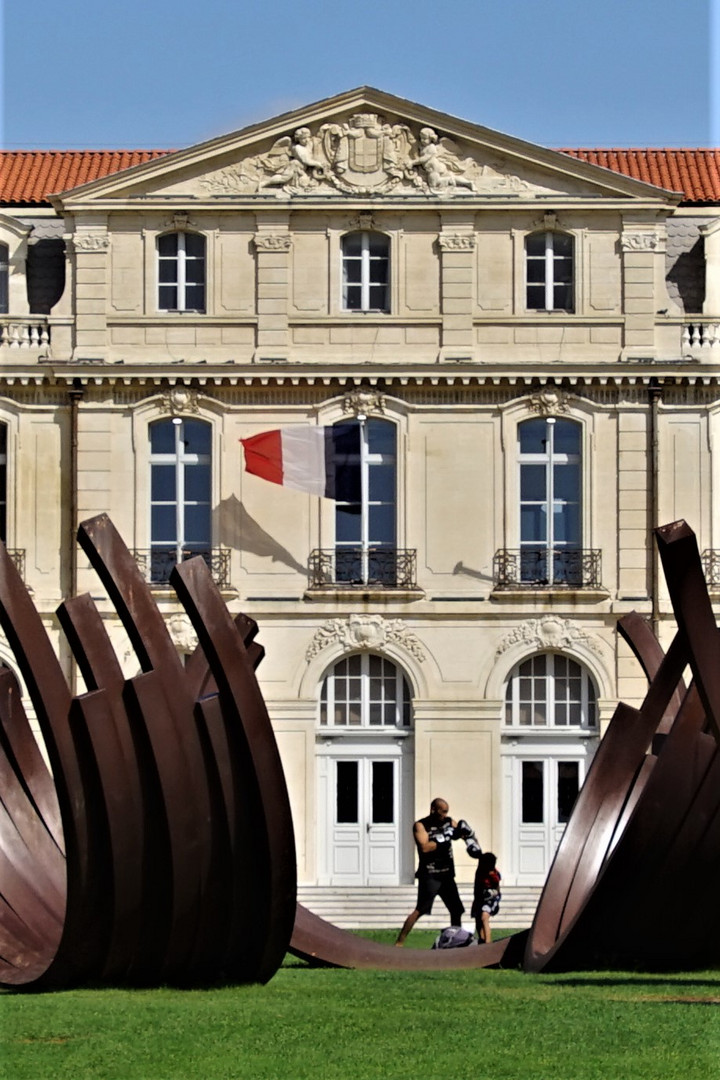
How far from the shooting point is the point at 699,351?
44.3m

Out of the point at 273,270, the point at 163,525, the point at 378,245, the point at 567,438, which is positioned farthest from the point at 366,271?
the point at 163,525

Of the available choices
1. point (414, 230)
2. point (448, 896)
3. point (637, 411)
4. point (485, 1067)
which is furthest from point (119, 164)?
point (485, 1067)

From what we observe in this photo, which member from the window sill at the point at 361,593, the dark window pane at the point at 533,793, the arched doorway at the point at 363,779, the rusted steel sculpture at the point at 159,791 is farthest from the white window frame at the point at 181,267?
the rusted steel sculpture at the point at 159,791

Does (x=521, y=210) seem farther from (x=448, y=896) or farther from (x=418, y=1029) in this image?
(x=418, y=1029)

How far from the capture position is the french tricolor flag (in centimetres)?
4384

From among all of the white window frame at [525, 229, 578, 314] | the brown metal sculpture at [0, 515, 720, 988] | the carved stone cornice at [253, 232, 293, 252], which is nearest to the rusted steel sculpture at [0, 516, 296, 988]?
the brown metal sculpture at [0, 515, 720, 988]

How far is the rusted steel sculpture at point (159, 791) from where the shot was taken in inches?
706

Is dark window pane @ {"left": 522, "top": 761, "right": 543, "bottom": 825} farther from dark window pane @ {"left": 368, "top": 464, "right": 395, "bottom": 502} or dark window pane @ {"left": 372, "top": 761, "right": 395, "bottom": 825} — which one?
dark window pane @ {"left": 368, "top": 464, "right": 395, "bottom": 502}

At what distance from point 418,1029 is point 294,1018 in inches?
35.7

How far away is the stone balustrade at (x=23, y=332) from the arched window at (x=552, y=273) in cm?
881

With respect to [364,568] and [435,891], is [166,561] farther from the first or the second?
[435,891]

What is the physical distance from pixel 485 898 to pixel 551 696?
15.9m

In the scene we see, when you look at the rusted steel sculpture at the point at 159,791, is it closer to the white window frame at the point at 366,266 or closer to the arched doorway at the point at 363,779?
the arched doorway at the point at 363,779

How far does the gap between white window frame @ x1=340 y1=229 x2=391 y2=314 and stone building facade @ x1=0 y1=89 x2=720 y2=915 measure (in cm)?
6
